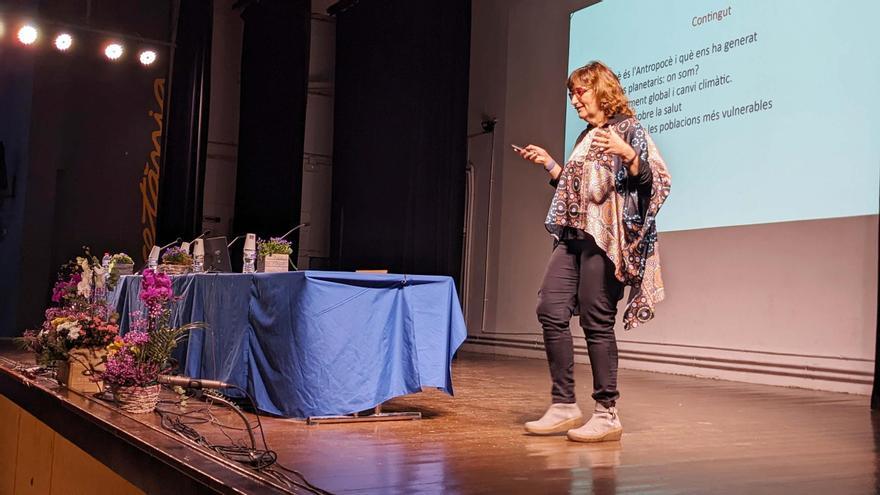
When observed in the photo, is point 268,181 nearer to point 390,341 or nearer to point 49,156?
point 49,156

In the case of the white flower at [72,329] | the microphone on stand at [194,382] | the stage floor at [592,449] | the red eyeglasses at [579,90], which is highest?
the red eyeglasses at [579,90]

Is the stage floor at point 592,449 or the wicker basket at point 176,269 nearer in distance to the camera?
the stage floor at point 592,449

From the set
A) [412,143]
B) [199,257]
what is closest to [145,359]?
[199,257]

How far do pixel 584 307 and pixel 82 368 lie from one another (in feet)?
6.86

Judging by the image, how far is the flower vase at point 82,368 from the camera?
341cm

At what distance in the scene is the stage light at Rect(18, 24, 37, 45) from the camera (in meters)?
7.38

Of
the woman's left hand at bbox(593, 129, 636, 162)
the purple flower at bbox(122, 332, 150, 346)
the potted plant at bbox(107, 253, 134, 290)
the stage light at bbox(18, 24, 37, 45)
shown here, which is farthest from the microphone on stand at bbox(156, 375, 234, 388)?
the stage light at bbox(18, 24, 37, 45)

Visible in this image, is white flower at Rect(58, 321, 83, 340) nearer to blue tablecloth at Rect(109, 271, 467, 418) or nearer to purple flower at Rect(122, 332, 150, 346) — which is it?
purple flower at Rect(122, 332, 150, 346)

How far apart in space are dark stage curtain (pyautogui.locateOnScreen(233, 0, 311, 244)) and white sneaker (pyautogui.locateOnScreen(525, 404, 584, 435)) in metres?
5.74

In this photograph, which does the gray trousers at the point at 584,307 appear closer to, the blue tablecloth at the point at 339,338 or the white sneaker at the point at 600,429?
the white sneaker at the point at 600,429

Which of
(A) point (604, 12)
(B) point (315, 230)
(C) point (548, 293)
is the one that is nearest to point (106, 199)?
(B) point (315, 230)

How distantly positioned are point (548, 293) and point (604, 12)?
3.25 m

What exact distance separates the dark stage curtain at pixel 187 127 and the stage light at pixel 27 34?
1.25 metres


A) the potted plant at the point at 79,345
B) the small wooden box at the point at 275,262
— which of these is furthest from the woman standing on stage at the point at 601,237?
the potted plant at the point at 79,345
